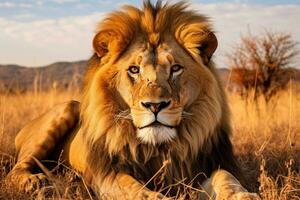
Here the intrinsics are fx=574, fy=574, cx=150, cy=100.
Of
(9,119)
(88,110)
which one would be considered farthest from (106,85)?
(9,119)

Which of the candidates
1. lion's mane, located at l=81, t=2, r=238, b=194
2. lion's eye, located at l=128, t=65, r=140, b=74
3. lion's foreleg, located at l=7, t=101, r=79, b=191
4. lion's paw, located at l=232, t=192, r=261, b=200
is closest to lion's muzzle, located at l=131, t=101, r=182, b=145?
lion's mane, located at l=81, t=2, r=238, b=194

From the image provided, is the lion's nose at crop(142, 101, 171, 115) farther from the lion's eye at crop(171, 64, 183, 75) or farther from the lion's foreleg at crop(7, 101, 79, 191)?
the lion's foreleg at crop(7, 101, 79, 191)

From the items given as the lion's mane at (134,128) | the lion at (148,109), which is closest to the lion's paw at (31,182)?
the lion at (148,109)

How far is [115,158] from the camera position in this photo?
142 inches

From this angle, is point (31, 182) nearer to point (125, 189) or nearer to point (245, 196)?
point (125, 189)

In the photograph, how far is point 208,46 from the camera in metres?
3.70

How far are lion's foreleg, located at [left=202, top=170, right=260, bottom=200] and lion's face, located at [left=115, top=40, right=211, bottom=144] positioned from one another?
36 cm

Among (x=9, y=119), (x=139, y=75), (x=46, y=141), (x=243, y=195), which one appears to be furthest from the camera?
(x=9, y=119)

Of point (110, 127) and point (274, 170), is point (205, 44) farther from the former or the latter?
point (274, 170)

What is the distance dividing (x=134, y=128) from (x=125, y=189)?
380mm

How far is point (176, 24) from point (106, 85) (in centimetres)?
61

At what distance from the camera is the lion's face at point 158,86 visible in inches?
127


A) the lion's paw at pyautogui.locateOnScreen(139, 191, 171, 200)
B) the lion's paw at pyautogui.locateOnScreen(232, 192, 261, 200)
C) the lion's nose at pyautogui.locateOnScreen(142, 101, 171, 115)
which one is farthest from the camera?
the lion's nose at pyautogui.locateOnScreen(142, 101, 171, 115)

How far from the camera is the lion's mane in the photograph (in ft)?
11.6
